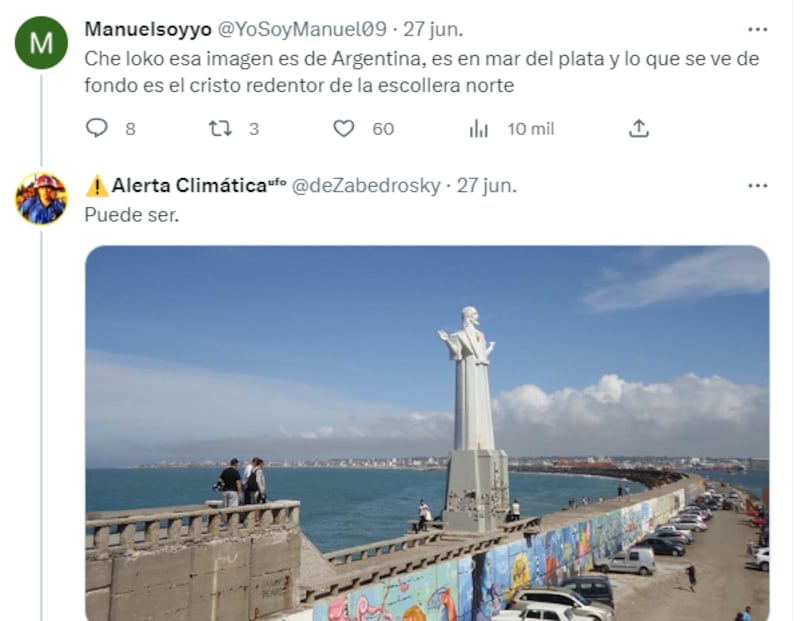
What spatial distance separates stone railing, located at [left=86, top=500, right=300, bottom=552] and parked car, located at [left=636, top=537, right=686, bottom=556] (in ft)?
86.3

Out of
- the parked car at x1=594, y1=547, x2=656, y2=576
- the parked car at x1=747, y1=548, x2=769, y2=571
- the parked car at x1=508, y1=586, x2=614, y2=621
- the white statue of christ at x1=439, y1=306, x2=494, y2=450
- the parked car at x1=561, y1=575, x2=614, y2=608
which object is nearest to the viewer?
the parked car at x1=508, y1=586, x2=614, y2=621

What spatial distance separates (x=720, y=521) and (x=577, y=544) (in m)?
23.6

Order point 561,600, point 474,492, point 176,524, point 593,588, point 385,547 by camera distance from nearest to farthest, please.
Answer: point 176,524, point 561,600, point 385,547, point 593,588, point 474,492

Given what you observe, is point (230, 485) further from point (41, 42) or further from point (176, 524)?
point (41, 42)

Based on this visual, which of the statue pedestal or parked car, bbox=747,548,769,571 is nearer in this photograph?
the statue pedestal

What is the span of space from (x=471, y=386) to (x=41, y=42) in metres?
20.4

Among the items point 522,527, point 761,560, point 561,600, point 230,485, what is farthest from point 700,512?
point 230,485

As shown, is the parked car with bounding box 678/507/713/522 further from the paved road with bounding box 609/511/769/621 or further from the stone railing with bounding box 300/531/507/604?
the stone railing with bounding box 300/531/507/604

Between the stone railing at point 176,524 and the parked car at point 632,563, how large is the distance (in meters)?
19.9

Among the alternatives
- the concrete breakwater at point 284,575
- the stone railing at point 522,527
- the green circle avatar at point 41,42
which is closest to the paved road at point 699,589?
the stone railing at point 522,527

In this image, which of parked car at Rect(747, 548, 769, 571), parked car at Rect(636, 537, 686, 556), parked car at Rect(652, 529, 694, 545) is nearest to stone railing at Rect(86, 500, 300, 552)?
parked car at Rect(747, 548, 769, 571)

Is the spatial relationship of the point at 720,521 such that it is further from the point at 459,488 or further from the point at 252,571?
the point at 252,571

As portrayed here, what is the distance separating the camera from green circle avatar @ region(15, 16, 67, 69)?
25.2ft

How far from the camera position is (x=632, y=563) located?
29.5 metres
